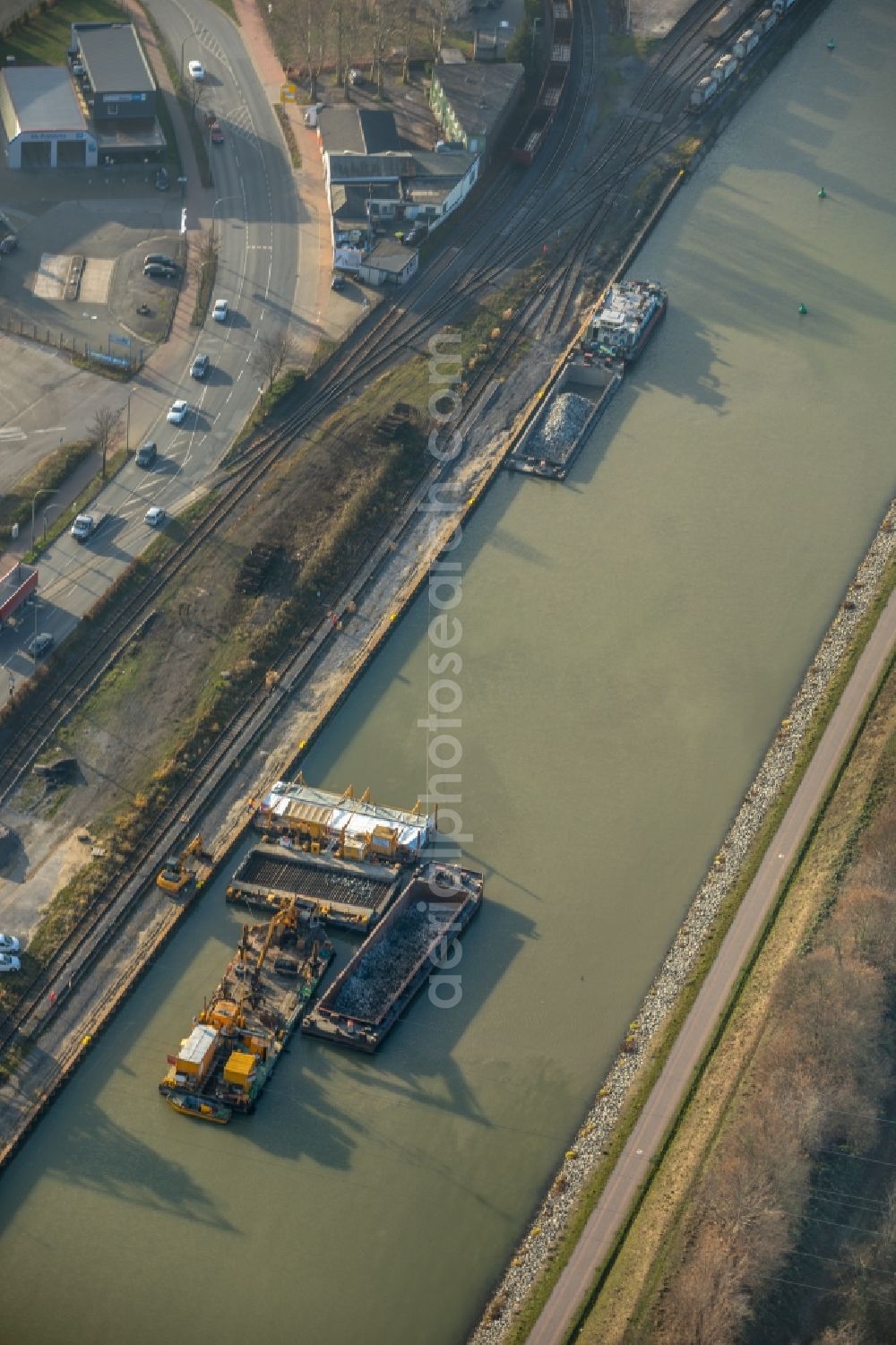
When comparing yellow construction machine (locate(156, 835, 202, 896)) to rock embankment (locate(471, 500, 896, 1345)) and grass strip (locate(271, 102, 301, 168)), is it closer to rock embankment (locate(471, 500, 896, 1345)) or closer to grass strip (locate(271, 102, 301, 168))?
rock embankment (locate(471, 500, 896, 1345))

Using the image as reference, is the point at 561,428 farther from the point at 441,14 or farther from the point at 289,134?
the point at 441,14

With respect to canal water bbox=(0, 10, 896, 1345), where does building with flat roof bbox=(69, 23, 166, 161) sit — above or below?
above

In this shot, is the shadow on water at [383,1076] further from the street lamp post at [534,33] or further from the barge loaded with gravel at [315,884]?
the street lamp post at [534,33]

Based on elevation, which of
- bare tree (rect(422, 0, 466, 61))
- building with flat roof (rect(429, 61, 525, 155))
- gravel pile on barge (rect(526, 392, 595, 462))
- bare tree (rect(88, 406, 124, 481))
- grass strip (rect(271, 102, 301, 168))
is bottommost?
bare tree (rect(88, 406, 124, 481))

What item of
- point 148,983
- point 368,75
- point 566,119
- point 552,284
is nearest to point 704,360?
point 552,284

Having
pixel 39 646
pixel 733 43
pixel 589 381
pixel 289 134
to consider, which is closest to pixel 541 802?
pixel 39 646

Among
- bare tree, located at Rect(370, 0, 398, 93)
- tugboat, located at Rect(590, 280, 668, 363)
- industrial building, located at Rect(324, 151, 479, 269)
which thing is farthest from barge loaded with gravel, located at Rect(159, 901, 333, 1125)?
bare tree, located at Rect(370, 0, 398, 93)
